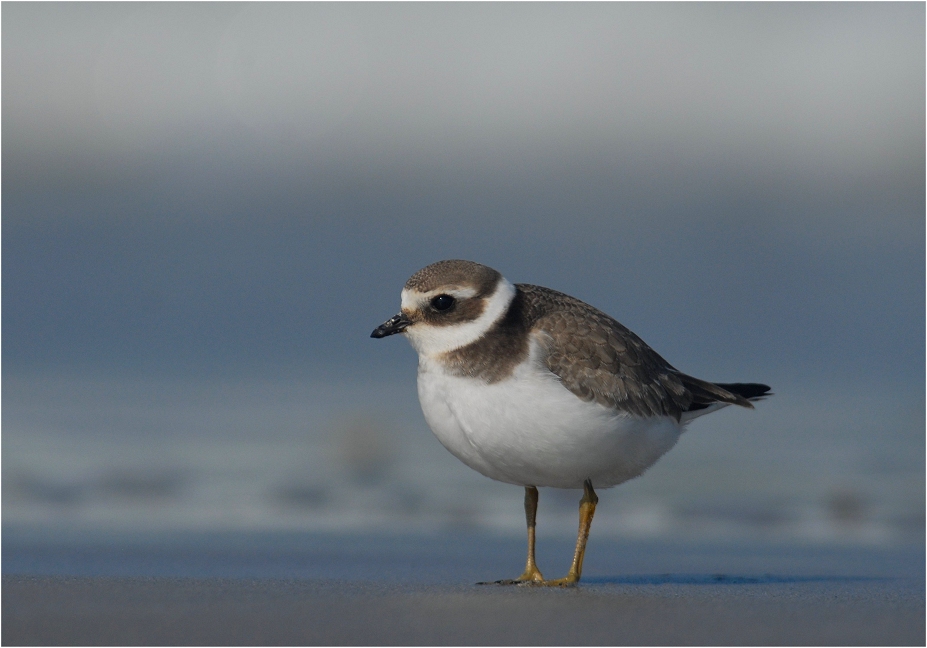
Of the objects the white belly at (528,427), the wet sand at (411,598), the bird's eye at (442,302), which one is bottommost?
the wet sand at (411,598)

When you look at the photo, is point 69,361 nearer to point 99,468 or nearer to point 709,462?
point 99,468

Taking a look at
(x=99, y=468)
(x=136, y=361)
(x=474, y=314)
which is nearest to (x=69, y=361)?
(x=136, y=361)

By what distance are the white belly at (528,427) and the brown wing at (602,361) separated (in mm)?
93

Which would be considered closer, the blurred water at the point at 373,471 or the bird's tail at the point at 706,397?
the bird's tail at the point at 706,397

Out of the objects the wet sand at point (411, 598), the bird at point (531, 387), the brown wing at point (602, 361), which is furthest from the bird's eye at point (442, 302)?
the wet sand at point (411, 598)

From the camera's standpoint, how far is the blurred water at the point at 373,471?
9.35 m

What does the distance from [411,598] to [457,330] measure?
1.53 meters

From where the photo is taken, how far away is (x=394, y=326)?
6883 mm

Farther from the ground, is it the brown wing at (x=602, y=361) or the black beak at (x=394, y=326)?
the black beak at (x=394, y=326)

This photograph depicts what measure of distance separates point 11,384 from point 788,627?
36.2 ft

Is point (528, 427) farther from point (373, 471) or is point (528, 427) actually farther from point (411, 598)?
point (373, 471)

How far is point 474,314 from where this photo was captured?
681 centimetres

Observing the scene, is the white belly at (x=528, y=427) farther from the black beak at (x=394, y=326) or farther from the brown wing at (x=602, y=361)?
the black beak at (x=394, y=326)

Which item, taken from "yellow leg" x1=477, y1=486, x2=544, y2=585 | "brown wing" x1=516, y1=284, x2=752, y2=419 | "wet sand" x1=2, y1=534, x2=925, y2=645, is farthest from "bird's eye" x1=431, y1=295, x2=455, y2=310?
"wet sand" x1=2, y1=534, x2=925, y2=645
